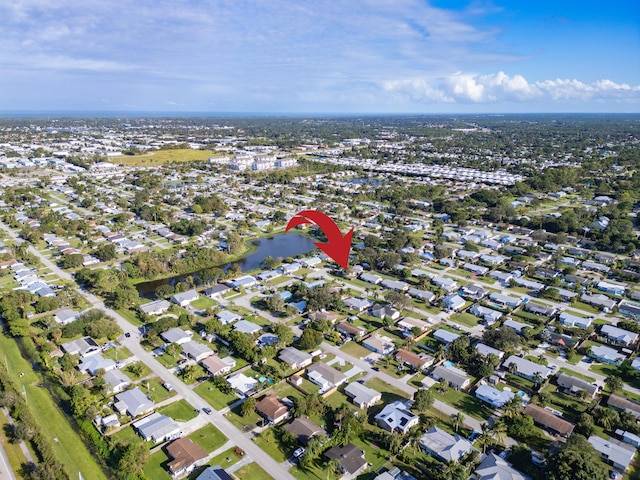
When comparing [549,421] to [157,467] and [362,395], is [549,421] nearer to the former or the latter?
[362,395]

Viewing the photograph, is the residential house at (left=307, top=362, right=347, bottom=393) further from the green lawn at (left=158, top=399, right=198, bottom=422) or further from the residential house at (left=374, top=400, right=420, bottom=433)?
the green lawn at (left=158, top=399, right=198, bottom=422)

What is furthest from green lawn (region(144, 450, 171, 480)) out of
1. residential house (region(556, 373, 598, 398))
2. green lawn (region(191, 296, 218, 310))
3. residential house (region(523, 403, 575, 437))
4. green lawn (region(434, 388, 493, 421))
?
residential house (region(556, 373, 598, 398))

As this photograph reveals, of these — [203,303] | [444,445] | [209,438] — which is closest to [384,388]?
[444,445]

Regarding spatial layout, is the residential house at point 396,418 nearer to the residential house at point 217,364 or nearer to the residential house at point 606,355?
the residential house at point 217,364

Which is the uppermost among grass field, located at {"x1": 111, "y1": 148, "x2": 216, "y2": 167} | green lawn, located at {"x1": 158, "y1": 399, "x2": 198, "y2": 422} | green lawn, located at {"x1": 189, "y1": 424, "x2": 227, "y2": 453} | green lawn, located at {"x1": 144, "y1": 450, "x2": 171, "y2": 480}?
grass field, located at {"x1": 111, "y1": 148, "x2": 216, "y2": 167}

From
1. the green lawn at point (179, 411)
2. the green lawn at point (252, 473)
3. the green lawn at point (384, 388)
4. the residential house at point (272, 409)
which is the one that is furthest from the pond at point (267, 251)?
the green lawn at point (252, 473)

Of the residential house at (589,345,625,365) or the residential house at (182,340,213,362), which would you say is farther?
the residential house at (589,345,625,365)

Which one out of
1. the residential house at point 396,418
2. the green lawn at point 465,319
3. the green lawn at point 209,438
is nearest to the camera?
the green lawn at point 209,438
